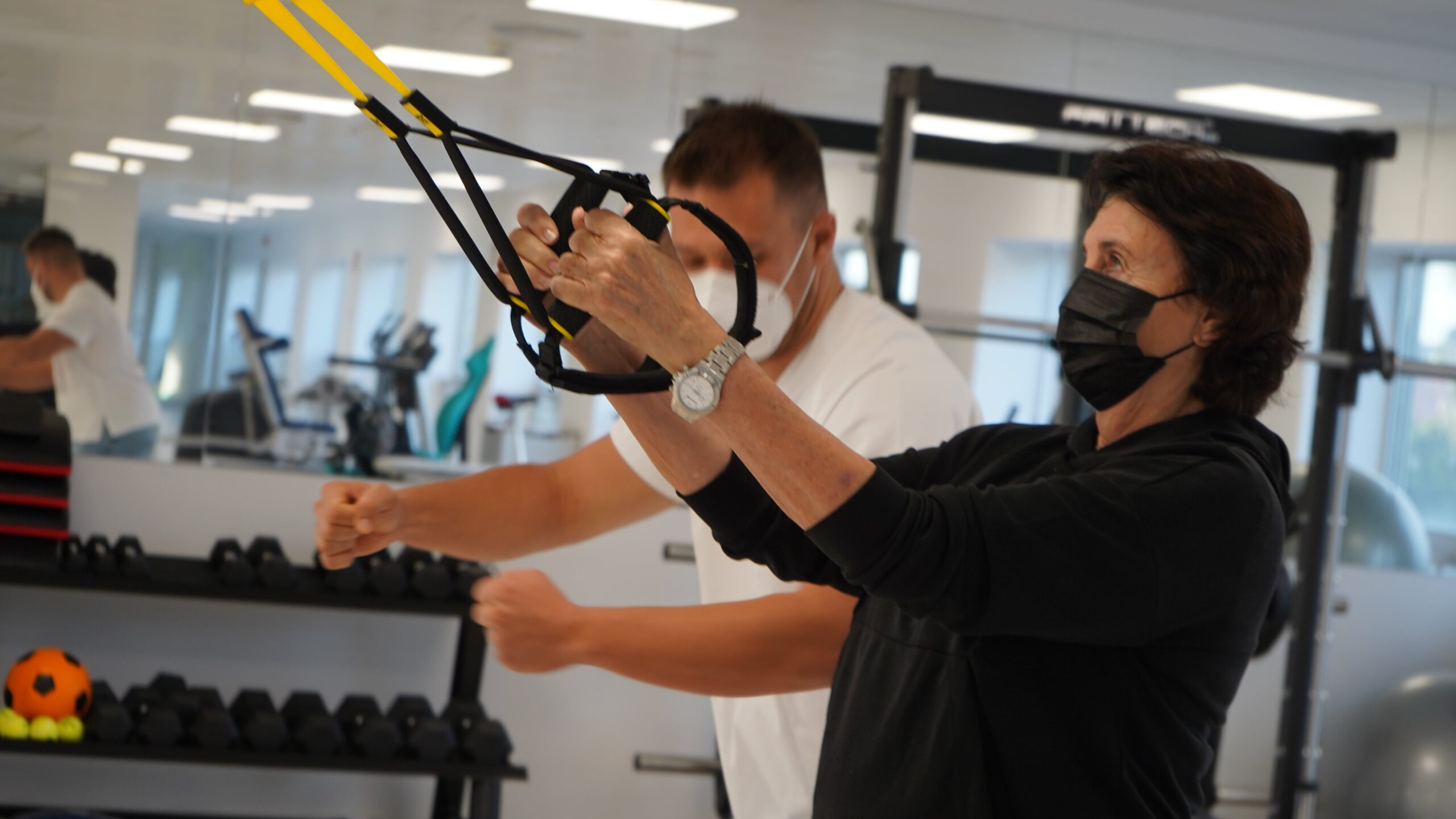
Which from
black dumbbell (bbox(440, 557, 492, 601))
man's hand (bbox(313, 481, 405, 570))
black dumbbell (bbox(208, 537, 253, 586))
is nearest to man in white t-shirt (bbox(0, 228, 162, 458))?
black dumbbell (bbox(208, 537, 253, 586))

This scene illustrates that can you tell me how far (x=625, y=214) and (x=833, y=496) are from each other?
272 mm

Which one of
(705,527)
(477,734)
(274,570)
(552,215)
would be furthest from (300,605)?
(552,215)

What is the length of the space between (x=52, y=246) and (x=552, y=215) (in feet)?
10.9

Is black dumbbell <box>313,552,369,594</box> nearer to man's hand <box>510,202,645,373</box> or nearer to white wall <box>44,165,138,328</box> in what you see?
white wall <box>44,165,138,328</box>

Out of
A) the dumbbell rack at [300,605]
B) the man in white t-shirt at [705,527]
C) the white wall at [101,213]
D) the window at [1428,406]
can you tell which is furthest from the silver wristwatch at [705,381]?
the window at [1428,406]

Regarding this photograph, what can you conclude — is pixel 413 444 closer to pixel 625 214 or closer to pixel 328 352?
pixel 328 352

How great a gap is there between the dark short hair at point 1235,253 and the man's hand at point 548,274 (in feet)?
1.62

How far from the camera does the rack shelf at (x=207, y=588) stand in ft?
11.3

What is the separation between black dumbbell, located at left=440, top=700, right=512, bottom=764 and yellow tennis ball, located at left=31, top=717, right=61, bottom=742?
0.94m

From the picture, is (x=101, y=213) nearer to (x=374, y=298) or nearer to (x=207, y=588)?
(x=374, y=298)

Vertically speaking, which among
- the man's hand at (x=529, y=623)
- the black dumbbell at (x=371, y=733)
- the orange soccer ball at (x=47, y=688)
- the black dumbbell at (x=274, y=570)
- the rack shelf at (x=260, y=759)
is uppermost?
the man's hand at (x=529, y=623)

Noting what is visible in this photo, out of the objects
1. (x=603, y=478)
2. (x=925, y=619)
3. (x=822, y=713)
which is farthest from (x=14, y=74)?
(x=925, y=619)

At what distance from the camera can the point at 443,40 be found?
13.8ft

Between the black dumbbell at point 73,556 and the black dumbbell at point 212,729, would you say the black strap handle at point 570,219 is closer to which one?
the black dumbbell at point 212,729
